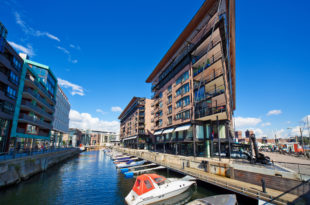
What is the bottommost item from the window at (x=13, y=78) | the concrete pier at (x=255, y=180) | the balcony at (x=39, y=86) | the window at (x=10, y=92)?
the concrete pier at (x=255, y=180)

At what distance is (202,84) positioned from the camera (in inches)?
1346

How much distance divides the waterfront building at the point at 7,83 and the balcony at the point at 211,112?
123 feet

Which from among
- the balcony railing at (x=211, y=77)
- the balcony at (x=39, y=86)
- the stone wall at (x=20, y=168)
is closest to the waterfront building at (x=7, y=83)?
the balcony at (x=39, y=86)

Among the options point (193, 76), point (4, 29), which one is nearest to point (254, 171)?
point (193, 76)

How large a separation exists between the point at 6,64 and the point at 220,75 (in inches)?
1550

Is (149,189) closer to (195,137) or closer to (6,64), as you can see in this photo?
(195,137)

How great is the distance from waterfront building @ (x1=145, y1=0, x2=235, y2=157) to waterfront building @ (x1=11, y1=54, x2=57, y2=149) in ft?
117

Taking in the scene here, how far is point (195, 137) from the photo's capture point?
34531 millimetres

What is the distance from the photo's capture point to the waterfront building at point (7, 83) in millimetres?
27562

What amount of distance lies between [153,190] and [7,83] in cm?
3308

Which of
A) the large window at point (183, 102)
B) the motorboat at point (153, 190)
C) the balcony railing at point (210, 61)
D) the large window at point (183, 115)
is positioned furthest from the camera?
the large window at point (183, 102)

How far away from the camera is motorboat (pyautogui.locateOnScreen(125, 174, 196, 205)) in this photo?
15.2 metres

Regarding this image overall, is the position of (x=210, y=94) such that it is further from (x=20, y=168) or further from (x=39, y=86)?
(x=39, y=86)

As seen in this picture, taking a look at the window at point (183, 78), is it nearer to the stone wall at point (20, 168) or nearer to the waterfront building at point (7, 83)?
the stone wall at point (20, 168)
